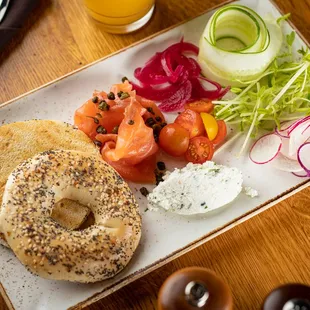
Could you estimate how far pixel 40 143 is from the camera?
86.0 inches

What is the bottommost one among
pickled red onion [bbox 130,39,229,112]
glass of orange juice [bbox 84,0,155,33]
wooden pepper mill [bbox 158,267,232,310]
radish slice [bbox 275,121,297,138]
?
radish slice [bbox 275,121,297,138]

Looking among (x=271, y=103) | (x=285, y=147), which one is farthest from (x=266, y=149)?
(x=271, y=103)

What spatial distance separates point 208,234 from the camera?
2.07 meters

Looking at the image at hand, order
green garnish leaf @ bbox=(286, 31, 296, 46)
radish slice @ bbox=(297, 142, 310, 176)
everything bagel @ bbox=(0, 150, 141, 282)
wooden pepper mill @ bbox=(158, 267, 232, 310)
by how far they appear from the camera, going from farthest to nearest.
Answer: green garnish leaf @ bbox=(286, 31, 296, 46) < radish slice @ bbox=(297, 142, 310, 176) < everything bagel @ bbox=(0, 150, 141, 282) < wooden pepper mill @ bbox=(158, 267, 232, 310)

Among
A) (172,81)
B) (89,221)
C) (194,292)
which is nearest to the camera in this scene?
(194,292)

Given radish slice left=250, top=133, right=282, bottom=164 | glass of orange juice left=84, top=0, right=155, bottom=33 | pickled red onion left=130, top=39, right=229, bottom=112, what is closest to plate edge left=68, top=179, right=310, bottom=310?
radish slice left=250, top=133, right=282, bottom=164

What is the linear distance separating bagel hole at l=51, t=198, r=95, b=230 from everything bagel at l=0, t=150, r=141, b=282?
3 cm

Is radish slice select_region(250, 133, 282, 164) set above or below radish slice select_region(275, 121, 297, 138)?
above

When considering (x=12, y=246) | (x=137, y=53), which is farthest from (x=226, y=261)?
(x=137, y=53)

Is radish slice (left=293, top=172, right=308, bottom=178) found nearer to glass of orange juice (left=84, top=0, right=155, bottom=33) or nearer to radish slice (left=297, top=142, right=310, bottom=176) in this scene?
radish slice (left=297, top=142, right=310, bottom=176)

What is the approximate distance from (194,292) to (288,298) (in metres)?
0.27

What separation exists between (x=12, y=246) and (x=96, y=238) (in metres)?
0.25

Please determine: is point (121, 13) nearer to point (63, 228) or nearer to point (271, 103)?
point (271, 103)

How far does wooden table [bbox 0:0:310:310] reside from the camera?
211 cm
